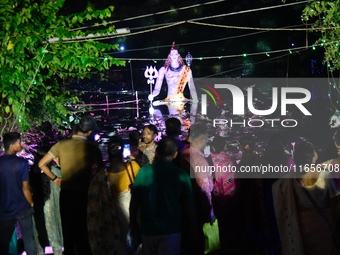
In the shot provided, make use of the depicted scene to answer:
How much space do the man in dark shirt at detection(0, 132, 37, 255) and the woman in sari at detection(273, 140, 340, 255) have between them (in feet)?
9.63

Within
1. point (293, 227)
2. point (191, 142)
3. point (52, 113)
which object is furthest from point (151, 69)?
point (293, 227)

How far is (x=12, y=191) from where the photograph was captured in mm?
6078

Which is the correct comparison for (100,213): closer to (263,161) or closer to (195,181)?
(195,181)

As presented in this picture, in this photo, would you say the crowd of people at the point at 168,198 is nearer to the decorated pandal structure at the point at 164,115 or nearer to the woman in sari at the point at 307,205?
the woman in sari at the point at 307,205

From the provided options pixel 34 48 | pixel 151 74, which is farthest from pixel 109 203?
pixel 151 74

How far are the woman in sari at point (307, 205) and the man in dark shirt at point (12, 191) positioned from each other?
2.94 meters

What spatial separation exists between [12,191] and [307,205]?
3362mm

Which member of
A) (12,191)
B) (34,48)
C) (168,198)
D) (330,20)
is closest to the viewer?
(168,198)

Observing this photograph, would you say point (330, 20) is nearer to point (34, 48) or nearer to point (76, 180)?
point (34, 48)

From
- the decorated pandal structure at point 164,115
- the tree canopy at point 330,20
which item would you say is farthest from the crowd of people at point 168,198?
the decorated pandal structure at point 164,115

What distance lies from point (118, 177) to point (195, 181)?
0.93m

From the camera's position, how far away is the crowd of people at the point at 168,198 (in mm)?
4820

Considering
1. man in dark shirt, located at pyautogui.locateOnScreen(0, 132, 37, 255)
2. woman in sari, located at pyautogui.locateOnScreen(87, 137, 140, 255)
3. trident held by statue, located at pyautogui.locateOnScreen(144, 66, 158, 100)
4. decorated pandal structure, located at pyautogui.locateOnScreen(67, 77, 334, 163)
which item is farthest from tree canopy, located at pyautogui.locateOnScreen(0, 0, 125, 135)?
trident held by statue, located at pyautogui.locateOnScreen(144, 66, 158, 100)

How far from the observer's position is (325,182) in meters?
5.21
